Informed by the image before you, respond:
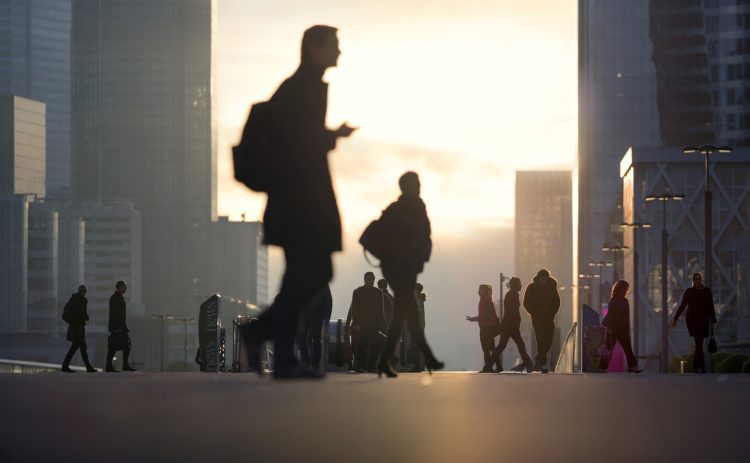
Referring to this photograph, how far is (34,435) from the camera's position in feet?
23.6

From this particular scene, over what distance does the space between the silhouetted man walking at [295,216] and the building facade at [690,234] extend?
373ft

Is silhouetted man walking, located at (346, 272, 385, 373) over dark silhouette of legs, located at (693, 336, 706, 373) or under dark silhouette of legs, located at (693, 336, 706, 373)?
over

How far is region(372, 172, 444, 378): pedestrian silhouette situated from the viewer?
14758mm

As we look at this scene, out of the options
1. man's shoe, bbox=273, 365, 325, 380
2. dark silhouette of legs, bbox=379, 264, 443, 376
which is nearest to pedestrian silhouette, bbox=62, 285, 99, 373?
dark silhouette of legs, bbox=379, 264, 443, 376

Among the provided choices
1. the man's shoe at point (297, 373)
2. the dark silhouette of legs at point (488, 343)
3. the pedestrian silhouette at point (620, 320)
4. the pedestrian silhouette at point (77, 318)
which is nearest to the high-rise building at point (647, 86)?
the pedestrian silhouette at point (620, 320)

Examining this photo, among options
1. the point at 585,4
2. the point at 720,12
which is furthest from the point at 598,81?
the point at 720,12

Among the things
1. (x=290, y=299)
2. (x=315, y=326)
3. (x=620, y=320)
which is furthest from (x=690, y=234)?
(x=290, y=299)

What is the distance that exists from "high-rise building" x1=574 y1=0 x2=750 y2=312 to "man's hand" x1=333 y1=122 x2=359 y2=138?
491 ft

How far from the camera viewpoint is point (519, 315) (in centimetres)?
2698

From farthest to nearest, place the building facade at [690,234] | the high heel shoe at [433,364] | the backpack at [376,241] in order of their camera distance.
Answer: the building facade at [690,234] < the high heel shoe at [433,364] < the backpack at [376,241]

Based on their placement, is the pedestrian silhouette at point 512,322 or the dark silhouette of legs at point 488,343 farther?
the dark silhouette of legs at point 488,343

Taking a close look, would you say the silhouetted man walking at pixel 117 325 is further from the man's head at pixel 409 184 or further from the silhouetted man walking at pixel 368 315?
the man's head at pixel 409 184

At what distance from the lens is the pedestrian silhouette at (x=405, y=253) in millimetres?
14758

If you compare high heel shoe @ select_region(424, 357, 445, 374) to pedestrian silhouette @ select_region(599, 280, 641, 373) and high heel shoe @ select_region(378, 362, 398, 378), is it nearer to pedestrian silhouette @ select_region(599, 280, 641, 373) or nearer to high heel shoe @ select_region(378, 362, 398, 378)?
high heel shoe @ select_region(378, 362, 398, 378)
